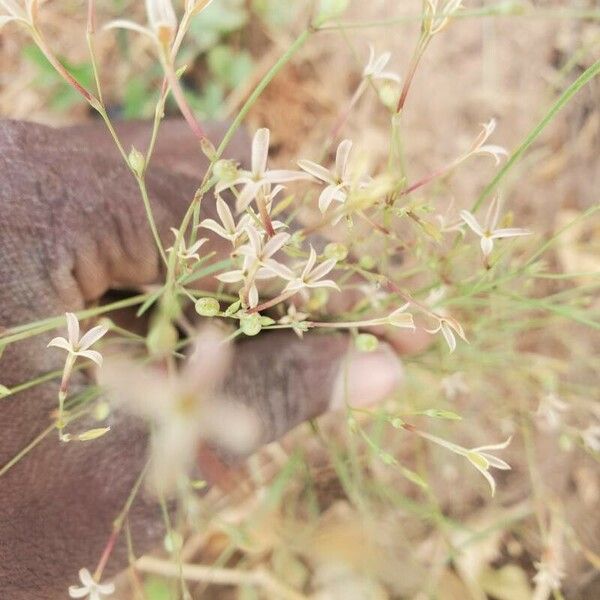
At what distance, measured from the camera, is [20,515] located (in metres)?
0.51

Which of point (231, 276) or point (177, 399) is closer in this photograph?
point (231, 276)

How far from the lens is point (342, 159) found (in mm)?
321

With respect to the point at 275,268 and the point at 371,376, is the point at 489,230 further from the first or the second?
Answer: the point at 371,376

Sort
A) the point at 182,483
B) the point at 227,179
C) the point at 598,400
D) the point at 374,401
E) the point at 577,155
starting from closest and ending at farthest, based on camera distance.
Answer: the point at 227,179 < the point at 182,483 < the point at 374,401 < the point at 598,400 < the point at 577,155

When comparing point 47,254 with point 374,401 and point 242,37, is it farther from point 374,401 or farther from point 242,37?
point 242,37

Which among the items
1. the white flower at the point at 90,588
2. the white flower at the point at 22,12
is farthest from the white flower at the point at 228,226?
the white flower at the point at 90,588

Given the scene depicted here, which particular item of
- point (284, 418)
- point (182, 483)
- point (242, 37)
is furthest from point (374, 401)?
point (242, 37)

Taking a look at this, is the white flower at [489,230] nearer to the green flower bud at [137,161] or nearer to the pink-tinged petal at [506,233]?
the pink-tinged petal at [506,233]

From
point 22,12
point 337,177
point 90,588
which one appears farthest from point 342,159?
point 90,588

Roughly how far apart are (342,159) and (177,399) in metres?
0.21

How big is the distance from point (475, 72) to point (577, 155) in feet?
0.60

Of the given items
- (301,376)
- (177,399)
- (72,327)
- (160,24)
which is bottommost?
(301,376)

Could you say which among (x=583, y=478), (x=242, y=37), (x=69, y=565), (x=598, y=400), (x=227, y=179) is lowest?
(x=583, y=478)

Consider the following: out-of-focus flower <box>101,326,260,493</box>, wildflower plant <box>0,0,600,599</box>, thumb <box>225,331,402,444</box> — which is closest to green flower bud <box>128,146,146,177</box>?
wildflower plant <box>0,0,600,599</box>
